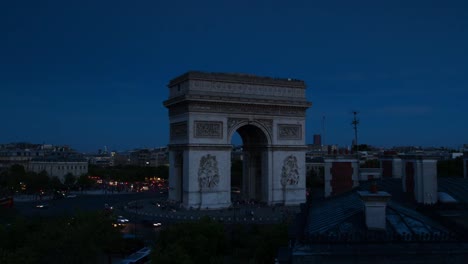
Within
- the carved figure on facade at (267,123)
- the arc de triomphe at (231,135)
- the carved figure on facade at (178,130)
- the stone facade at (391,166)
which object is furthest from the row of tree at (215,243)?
the carved figure on facade at (267,123)

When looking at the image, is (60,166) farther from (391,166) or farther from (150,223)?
(391,166)

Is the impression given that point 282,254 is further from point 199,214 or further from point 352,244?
point 199,214

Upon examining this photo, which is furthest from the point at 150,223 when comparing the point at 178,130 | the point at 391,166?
the point at 391,166

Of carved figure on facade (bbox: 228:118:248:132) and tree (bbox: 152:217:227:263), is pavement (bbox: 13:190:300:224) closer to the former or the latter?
carved figure on facade (bbox: 228:118:248:132)

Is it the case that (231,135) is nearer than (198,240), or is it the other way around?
(198,240)

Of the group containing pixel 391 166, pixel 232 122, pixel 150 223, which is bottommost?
pixel 150 223
